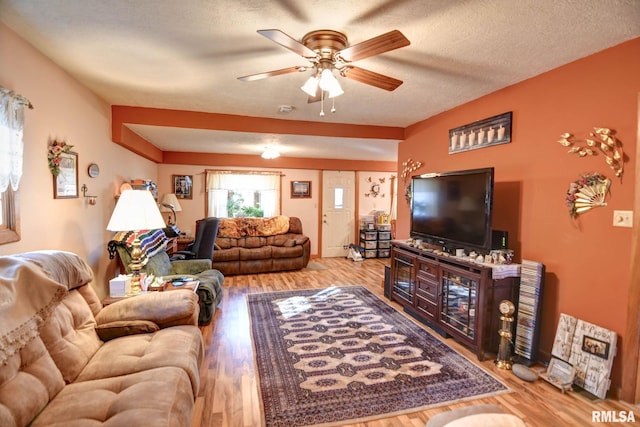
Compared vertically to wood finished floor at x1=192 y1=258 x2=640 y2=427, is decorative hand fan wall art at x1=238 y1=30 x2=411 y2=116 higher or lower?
higher

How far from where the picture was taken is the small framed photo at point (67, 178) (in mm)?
2419

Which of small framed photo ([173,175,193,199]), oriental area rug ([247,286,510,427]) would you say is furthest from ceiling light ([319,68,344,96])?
small framed photo ([173,175,193,199])

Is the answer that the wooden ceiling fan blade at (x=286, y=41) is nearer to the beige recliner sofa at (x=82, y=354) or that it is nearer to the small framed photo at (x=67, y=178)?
the beige recliner sofa at (x=82, y=354)

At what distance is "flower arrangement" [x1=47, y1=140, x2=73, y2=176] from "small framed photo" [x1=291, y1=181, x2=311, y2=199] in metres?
4.69

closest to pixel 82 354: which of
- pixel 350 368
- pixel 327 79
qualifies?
pixel 350 368

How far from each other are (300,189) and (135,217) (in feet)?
15.4

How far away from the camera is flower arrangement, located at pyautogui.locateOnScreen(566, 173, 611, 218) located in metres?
2.12

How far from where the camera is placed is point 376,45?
5.49 ft

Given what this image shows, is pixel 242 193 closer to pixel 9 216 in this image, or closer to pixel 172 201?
pixel 172 201

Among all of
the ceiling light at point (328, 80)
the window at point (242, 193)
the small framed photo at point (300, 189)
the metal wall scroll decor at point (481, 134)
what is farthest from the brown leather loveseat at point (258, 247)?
the ceiling light at point (328, 80)

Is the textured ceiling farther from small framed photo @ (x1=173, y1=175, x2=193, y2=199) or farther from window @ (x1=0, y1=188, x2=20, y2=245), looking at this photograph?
small framed photo @ (x1=173, y1=175, x2=193, y2=199)

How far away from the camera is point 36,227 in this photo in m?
2.15

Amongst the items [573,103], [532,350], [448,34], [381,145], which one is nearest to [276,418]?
[532,350]

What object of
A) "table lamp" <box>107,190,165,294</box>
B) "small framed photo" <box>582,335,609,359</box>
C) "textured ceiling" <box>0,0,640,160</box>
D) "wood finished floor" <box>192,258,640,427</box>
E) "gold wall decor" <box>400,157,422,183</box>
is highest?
"textured ceiling" <box>0,0,640,160</box>
